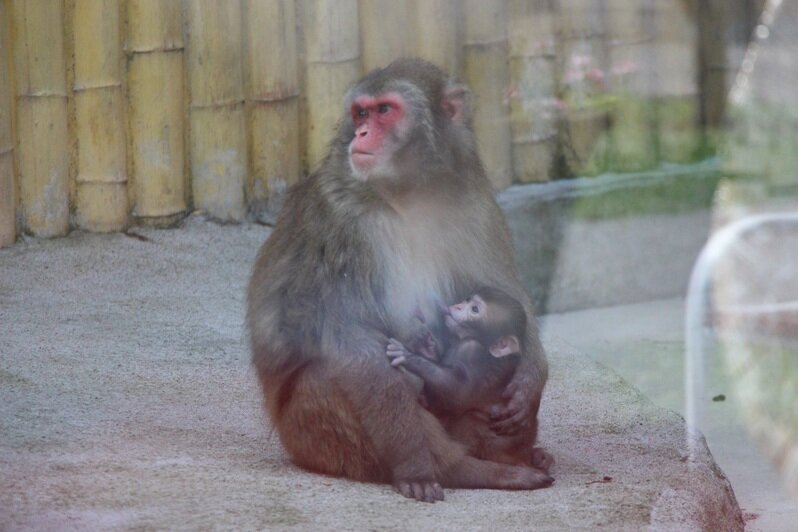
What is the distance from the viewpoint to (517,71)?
8.25 meters

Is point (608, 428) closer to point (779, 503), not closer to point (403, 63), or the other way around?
point (779, 503)

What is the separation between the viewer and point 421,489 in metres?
4.69

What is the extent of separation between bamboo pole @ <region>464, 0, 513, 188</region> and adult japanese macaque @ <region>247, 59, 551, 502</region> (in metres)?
2.75

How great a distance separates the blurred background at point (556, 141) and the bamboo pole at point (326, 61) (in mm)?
12

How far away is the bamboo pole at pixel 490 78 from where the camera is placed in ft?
26.1

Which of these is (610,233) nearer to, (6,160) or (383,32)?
(383,32)

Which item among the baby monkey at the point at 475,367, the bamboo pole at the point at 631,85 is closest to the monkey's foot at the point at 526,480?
the baby monkey at the point at 475,367

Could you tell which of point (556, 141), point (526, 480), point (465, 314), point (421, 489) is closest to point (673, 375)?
point (556, 141)

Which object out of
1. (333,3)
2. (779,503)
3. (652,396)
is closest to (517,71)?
(333,3)

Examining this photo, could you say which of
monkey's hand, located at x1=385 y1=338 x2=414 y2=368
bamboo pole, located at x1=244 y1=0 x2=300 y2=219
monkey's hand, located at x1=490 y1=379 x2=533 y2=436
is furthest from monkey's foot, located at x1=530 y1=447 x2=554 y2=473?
bamboo pole, located at x1=244 y1=0 x2=300 y2=219

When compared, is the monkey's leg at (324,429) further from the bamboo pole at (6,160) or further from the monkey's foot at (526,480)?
the bamboo pole at (6,160)

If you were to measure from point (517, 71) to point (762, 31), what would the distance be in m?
1.58

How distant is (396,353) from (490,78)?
3662 mm

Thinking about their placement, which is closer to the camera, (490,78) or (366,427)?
(366,427)
